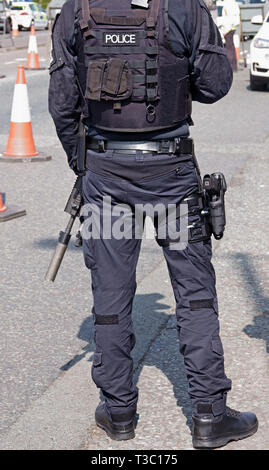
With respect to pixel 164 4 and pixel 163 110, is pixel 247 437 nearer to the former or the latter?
pixel 163 110

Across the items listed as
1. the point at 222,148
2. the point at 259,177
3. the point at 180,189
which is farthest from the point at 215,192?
the point at 222,148

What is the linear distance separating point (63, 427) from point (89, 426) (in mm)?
108

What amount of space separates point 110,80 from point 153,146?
30 centimetres

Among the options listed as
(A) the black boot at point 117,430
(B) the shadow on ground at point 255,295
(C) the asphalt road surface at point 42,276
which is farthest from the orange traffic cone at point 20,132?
(A) the black boot at point 117,430

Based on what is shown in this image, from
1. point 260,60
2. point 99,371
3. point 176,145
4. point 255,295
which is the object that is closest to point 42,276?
point 255,295

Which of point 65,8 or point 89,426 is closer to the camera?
point 65,8

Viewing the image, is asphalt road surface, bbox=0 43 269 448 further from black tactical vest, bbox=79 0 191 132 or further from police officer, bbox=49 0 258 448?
black tactical vest, bbox=79 0 191 132

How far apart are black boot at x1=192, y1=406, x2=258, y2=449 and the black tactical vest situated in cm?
116

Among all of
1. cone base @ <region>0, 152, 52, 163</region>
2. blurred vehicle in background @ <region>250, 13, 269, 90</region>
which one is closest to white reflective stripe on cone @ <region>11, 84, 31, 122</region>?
cone base @ <region>0, 152, 52, 163</region>

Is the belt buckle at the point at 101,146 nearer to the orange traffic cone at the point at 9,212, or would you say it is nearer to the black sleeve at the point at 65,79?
the black sleeve at the point at 65,79

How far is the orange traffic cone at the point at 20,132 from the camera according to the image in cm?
986

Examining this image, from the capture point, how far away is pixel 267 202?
26.0ft

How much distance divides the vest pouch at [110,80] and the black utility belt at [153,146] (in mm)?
186

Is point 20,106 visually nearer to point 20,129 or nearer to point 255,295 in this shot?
point 20,129
